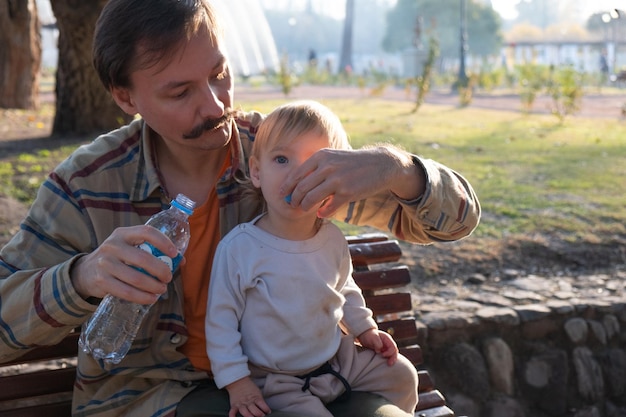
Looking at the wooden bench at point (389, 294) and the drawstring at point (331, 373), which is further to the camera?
the wooden bench at point (389, 294)

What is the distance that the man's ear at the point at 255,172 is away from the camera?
7.46 ft

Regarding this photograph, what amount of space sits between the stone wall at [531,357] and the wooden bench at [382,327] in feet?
3.42

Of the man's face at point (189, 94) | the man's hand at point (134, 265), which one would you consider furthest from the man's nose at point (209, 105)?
the man's hand at point (134, 265)

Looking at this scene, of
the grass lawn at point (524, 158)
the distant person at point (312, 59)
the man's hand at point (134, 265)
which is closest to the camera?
the man's hand at point (134, 265)

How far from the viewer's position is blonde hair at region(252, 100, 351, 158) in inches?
86.0

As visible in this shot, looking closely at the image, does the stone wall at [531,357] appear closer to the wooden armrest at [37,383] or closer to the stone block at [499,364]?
the stone block at [499,364]

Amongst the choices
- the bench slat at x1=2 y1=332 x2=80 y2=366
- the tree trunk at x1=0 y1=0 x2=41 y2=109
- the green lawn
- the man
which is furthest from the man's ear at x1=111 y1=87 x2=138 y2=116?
the tree trunk at x1=0 y1=0 x2=41 y2=109

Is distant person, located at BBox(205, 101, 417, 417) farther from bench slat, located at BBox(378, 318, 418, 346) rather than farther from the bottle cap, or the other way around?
bench slat, located at BBox(378, 318, 418, 346)

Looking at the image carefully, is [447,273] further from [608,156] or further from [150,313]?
[608,156]

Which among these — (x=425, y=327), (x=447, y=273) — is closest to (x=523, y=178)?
(x=447, y=273)

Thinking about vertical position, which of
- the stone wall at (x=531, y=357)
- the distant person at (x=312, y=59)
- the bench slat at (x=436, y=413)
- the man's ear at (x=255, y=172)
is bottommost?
the stone wall at (x=531, y=357)

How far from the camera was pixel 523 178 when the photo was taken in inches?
330

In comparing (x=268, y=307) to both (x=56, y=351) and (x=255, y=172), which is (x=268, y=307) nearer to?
(x=255, y=172)

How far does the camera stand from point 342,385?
7.33 feet
